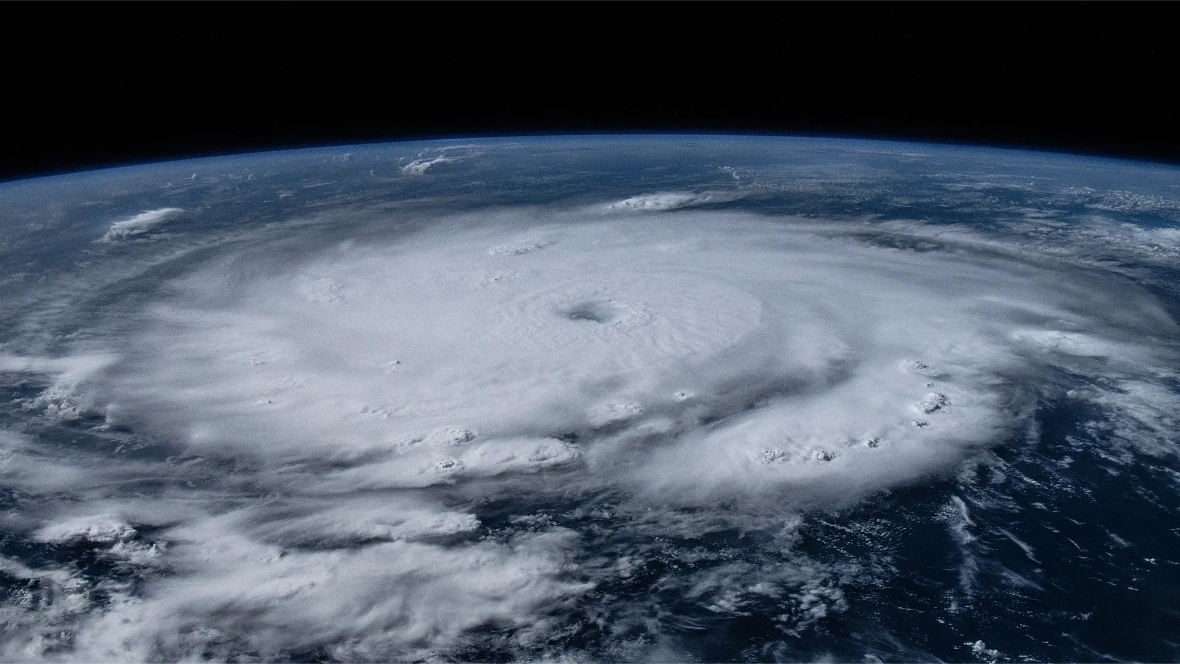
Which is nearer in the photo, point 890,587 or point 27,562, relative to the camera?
point 890,587

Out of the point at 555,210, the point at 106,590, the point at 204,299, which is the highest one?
the point at 555,210

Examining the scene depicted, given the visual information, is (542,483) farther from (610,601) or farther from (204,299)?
(204,299)

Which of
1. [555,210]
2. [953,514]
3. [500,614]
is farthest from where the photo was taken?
[555,210]

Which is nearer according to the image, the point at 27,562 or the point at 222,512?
the point at 27,562

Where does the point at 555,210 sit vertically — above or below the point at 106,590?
above

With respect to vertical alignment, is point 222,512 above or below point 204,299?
below

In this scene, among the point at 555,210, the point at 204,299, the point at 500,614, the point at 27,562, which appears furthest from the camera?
the point at 555,210

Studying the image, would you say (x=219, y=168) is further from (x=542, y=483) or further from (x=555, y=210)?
(x=542, y=483)

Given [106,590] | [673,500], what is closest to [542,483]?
[673,500]

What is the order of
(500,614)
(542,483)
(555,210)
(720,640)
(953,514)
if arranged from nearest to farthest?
1. (720,640)
2. (500,614)
3. (953,514)
4. (542,483)
5. (555,210)

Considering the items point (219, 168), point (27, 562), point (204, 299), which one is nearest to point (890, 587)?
point (27, 562)
